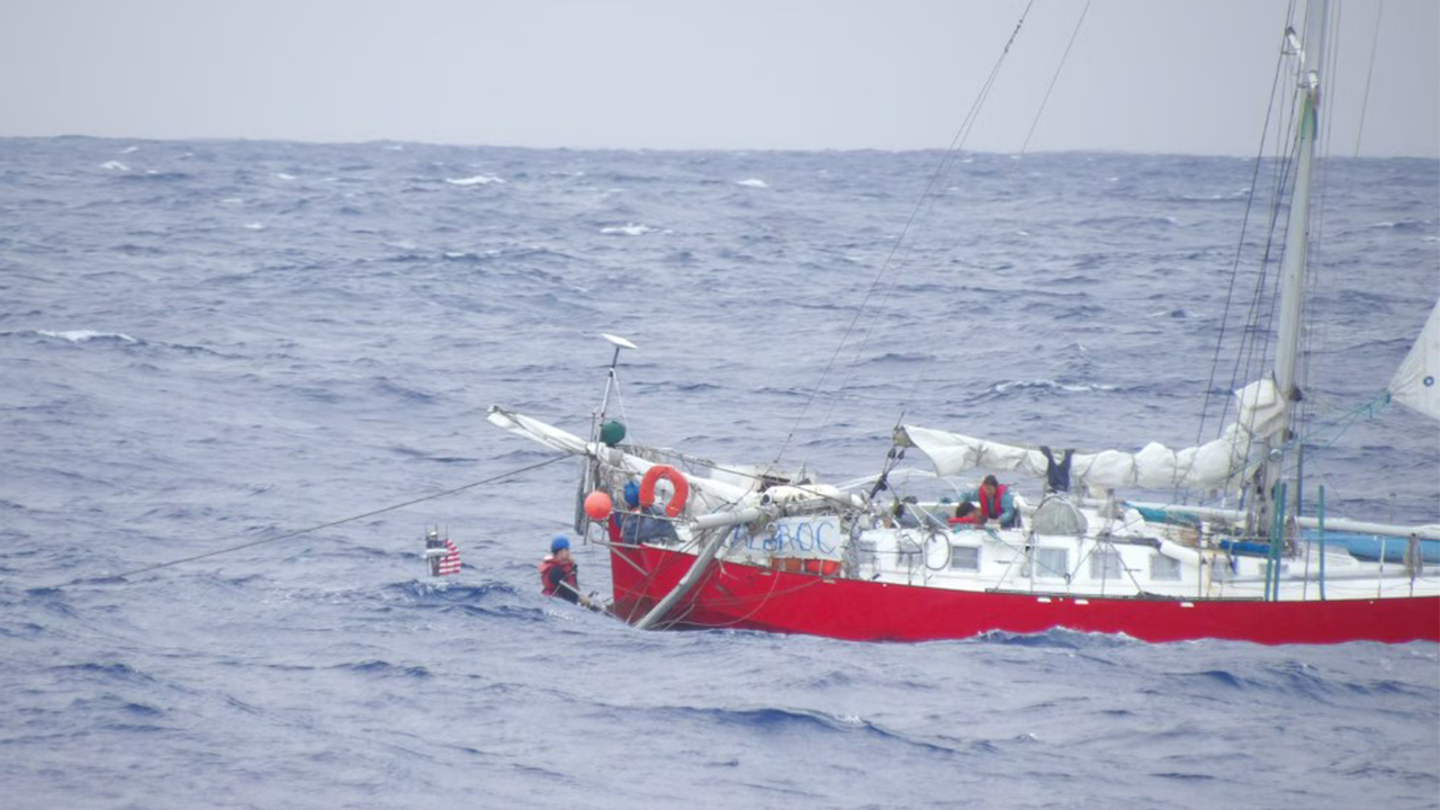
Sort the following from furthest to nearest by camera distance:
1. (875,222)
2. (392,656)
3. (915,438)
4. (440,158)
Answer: (440,158)
(875,222)
(915,438)
(392,656)

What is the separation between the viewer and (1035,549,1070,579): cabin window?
2667cm

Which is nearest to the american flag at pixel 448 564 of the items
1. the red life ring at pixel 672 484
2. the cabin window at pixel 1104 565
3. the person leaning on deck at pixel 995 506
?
the red life ring at pixel 672 484

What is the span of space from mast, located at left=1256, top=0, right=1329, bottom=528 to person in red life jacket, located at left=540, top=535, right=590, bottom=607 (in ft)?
35.9

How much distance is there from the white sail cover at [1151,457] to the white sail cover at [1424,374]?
181 centimetres

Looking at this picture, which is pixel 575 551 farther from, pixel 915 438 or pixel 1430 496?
pixel 1430 496

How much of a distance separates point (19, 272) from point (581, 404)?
93.1ft

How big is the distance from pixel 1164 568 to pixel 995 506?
2.74 m

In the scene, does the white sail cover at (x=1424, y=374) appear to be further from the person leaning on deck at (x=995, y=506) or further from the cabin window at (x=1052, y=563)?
the person leaning on deck at (x=995, y=506)

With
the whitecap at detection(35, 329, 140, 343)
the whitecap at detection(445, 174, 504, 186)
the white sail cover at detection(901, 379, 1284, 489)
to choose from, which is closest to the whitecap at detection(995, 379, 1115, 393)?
the white sail cover at detection(901, 379, 1284, 489)

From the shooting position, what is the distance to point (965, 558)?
88.3ft

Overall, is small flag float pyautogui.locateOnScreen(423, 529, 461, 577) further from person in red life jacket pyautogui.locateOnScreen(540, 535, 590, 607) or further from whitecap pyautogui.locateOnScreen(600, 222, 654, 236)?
whitecap pyautogui.locateOnScreen(600, 222, 654, 236)

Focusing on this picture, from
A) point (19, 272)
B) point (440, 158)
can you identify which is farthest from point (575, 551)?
point (440, 158)

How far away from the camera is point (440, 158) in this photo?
14275cm

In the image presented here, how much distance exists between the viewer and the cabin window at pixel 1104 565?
26703mm
